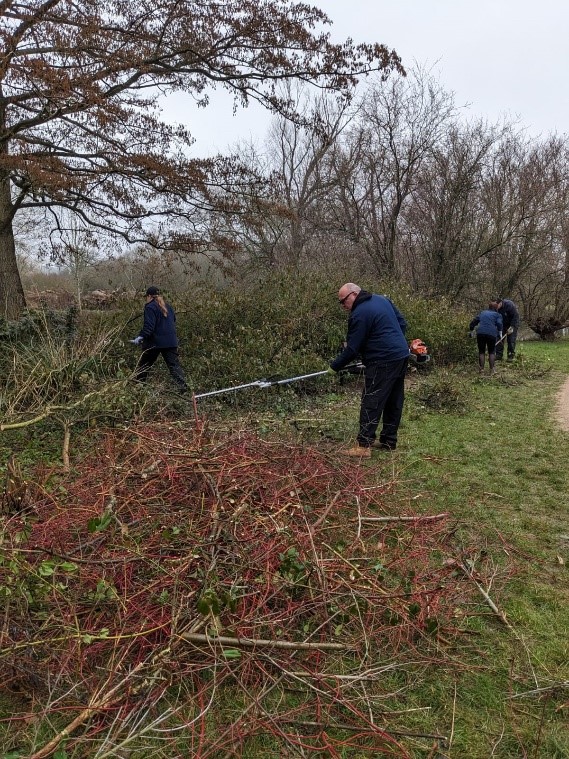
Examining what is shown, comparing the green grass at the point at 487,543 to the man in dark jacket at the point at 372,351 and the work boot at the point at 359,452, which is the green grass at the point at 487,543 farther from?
the man in dark jacket at the point at 372,351

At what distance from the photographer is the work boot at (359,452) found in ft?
18.4

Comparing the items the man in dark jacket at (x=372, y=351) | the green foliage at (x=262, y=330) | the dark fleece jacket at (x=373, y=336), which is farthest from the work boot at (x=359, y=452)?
the green foliage at (x=262, y=330)

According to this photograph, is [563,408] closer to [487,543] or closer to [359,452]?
[359,452]

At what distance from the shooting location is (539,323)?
2367 cm

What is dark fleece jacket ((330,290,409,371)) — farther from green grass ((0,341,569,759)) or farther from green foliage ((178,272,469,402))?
green foliage ((178,272,469,402))

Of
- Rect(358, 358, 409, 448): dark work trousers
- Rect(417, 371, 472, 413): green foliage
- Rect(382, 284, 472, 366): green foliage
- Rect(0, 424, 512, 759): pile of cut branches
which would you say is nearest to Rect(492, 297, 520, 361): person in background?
Rect(382, 284, 472, 366): green foliage

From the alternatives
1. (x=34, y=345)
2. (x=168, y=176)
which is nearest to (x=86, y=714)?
(x=34, y=345)

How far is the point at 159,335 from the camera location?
817 cm

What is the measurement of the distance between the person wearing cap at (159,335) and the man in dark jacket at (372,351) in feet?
10.9

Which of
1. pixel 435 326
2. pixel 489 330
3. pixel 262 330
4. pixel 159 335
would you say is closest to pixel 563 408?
pixel 489 330

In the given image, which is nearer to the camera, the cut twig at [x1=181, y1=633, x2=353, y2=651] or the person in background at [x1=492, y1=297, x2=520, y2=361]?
the cut twig at [x1=181, y1=633, x2=353, y2=651]

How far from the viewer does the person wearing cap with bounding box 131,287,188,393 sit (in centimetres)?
805

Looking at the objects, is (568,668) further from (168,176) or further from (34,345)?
(168,176)

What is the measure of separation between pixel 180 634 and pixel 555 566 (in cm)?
241
